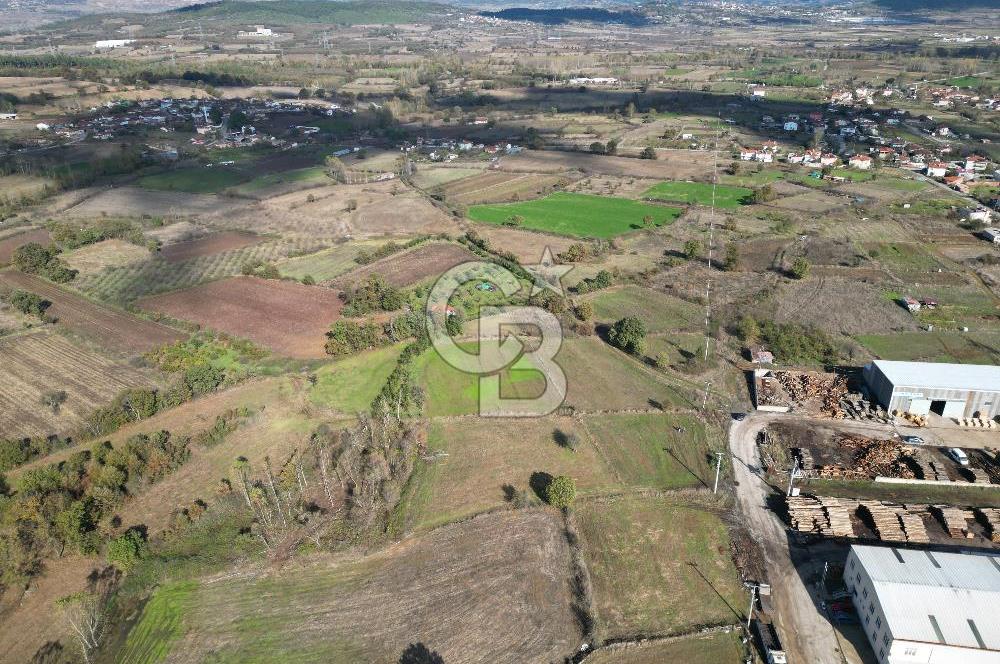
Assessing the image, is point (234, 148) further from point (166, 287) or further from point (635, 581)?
point (635, 581)

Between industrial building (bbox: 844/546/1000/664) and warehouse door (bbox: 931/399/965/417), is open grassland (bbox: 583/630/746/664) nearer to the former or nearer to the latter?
industrial building (bbox: 844/546/1000/664)

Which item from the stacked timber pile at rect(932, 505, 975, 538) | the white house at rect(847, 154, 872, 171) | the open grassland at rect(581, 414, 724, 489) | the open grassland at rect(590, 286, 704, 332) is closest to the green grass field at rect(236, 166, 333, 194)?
the open grassland at rect(590, 286, 704, 332)

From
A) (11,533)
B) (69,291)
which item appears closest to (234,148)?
(69,291)

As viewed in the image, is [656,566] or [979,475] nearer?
[656,566]

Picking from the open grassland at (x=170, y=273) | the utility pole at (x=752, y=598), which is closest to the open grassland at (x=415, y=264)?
the open grassland at (x=170, y=273)

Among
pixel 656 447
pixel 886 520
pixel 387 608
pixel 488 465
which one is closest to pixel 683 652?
pixel 387 608

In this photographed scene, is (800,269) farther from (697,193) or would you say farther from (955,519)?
(955,519)
